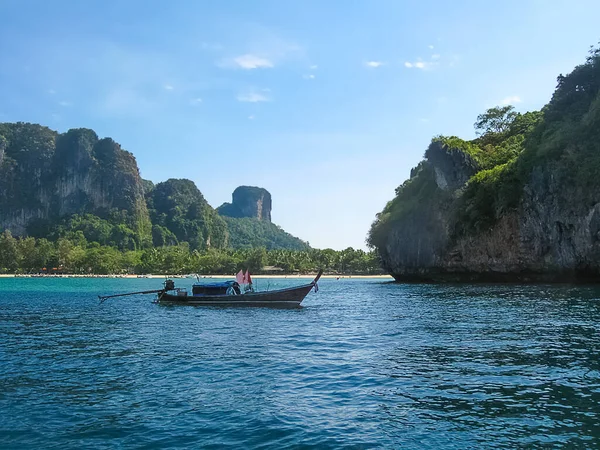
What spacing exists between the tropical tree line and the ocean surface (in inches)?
4852

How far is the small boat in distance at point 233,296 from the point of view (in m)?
36.1

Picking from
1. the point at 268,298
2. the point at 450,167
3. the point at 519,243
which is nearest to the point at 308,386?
the point at 268,298

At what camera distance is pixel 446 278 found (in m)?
69.1

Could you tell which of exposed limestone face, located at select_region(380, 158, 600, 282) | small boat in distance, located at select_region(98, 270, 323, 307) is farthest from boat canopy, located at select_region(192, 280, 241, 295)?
exposed limestone face, located at select_region(380, 158, 600, 282)

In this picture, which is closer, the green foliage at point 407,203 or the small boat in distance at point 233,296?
the small boat in distance at point 233,296

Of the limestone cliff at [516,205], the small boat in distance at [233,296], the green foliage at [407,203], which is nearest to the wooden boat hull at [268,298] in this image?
the small boat in distance at [233,296]

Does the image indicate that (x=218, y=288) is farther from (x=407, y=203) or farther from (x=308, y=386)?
(x=407, y=203)

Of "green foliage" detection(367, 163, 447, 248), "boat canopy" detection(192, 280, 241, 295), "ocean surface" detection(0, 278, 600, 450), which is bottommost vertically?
"ocean surface" detection(0, 278, 600, 450)

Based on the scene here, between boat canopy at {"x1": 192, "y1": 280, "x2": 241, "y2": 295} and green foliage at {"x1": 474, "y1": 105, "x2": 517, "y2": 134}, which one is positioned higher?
green foliage at {"x1": 474, "y1": 105, "x2": 517, "y2": 134}

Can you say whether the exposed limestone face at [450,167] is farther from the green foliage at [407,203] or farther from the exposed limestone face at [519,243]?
the green foliage at [407,203]

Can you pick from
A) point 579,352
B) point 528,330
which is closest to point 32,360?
point 579,352

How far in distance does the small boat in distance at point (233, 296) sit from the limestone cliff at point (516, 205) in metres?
26.5

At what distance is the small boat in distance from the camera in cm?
3606

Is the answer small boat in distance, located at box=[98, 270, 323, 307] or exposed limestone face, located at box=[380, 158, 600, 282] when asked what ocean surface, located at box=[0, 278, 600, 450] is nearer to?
small boat in distance, located at box=[98, 270, 323, 307]
